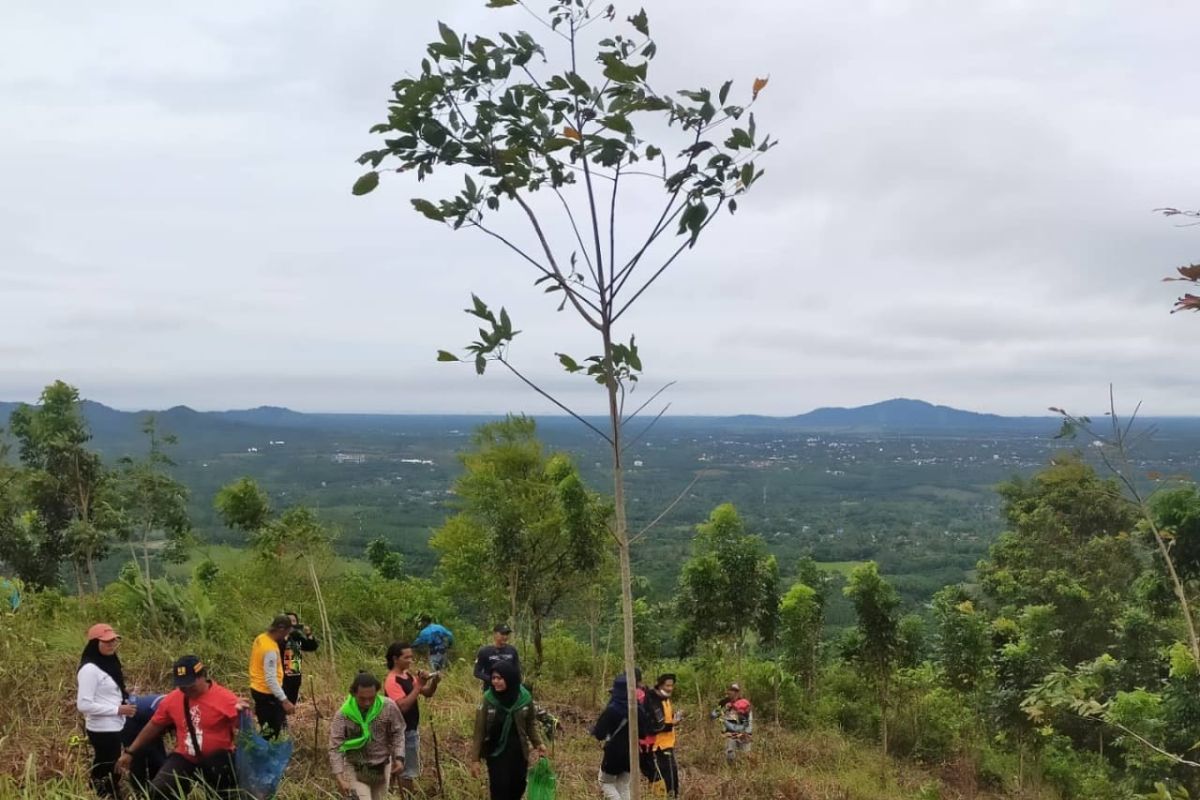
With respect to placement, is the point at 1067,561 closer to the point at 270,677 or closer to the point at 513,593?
the point at 513,593

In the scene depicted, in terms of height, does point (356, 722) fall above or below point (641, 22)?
below

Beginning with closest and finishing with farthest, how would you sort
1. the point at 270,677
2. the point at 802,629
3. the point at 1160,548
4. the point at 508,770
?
the point at 1160,548, the point at 508,770, the point at 270,677, the point at 802,629

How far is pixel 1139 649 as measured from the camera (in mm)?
12938

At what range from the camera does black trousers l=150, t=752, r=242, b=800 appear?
4035 mm

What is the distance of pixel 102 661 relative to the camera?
4461mm

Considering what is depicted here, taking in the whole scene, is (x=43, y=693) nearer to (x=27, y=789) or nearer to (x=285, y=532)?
(x=27, y=789)

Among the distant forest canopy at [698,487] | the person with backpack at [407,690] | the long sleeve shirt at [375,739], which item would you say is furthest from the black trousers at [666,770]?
the distant forest canopy at [698,487]

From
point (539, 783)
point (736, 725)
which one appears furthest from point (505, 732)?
point (736, 725)

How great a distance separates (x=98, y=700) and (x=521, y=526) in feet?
25.1

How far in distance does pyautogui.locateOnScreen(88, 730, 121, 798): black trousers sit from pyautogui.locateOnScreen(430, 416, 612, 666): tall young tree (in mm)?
7342

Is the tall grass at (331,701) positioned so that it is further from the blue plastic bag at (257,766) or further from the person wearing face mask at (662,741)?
the blue plastic bag at (257,766)

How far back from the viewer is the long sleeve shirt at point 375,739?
166 inches

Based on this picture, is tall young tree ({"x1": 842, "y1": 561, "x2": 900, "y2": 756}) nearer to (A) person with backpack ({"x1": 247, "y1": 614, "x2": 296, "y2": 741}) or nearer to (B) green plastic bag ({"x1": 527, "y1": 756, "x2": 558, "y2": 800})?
(B) green plastic bag ({"x1": 527, "y1": 756, "x2": 558, "y2": 800})

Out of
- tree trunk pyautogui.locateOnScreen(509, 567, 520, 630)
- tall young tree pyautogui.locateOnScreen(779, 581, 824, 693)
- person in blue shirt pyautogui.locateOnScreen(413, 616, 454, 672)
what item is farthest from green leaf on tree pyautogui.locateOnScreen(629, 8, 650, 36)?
tall young tree pyautogui.locateOnScreen(779, 581, 824, 693)
